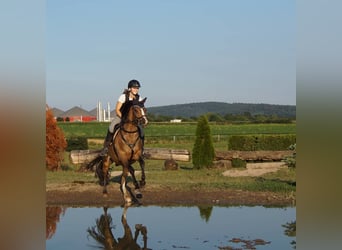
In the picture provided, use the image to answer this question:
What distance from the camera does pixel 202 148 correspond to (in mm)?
13789

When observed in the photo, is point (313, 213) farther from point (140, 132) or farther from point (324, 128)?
point (140, 132)

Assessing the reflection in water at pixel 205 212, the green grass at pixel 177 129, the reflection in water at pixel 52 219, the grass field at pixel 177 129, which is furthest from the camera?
the grass field at pixel 177 129

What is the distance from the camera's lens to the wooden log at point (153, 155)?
45.8 ft

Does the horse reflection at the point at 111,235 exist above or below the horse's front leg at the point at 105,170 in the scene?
below

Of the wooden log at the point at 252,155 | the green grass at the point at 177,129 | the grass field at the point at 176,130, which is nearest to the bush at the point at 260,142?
the wooden log at the point at 252,155

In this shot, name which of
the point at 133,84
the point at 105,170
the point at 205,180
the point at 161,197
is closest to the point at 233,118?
the point at 205,180

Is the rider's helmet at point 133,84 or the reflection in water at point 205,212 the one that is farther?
the reflection in water at point 205,212

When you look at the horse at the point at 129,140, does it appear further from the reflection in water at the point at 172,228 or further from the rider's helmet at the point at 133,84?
the reflection in water at the point at 172,228

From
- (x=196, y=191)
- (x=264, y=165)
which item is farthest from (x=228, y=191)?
(x=264, y=165)

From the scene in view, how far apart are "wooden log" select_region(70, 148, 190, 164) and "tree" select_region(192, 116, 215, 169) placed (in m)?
1.10

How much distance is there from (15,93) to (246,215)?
20.5 ft

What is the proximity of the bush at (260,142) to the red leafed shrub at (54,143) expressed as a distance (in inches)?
278

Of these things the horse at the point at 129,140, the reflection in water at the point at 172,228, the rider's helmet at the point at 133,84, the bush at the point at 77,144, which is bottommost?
the reflection in water at the point at 172,228

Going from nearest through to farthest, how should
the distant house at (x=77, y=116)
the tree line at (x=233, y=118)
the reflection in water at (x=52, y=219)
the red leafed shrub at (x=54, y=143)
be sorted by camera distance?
the reflection in water at (x=52, y=219)
the red leafed shrub at (x=54, y=143)
the tree line at (x=233, y=118)
the distant house at (x=77, y=116)
